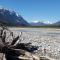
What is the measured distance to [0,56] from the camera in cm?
1252

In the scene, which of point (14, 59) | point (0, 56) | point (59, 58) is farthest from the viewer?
point (59, 58)

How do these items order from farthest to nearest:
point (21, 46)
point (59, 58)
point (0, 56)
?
point (21, 46) < point (59, 58) < point (0, 56)

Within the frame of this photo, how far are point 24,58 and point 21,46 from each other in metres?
3.70

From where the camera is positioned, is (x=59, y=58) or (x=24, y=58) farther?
(x=59, y=58)

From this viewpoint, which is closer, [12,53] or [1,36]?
[12,53]

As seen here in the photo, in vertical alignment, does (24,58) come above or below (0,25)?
below

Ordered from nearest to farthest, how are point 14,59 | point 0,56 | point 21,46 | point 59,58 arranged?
1. point 0,56
2. point 14,59
3. point 59,58
4. point 21,46

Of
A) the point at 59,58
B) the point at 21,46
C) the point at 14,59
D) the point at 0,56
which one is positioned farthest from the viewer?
the point at 21,46

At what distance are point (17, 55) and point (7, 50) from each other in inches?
26.0

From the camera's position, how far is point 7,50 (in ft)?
46.8

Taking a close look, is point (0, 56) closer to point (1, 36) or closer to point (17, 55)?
point (17, 55)

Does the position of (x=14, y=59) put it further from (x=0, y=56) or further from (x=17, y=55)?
(x=0, y=56)

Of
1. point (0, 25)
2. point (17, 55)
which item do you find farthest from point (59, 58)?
point (0, 25)

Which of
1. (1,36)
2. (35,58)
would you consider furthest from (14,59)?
(1,36)
